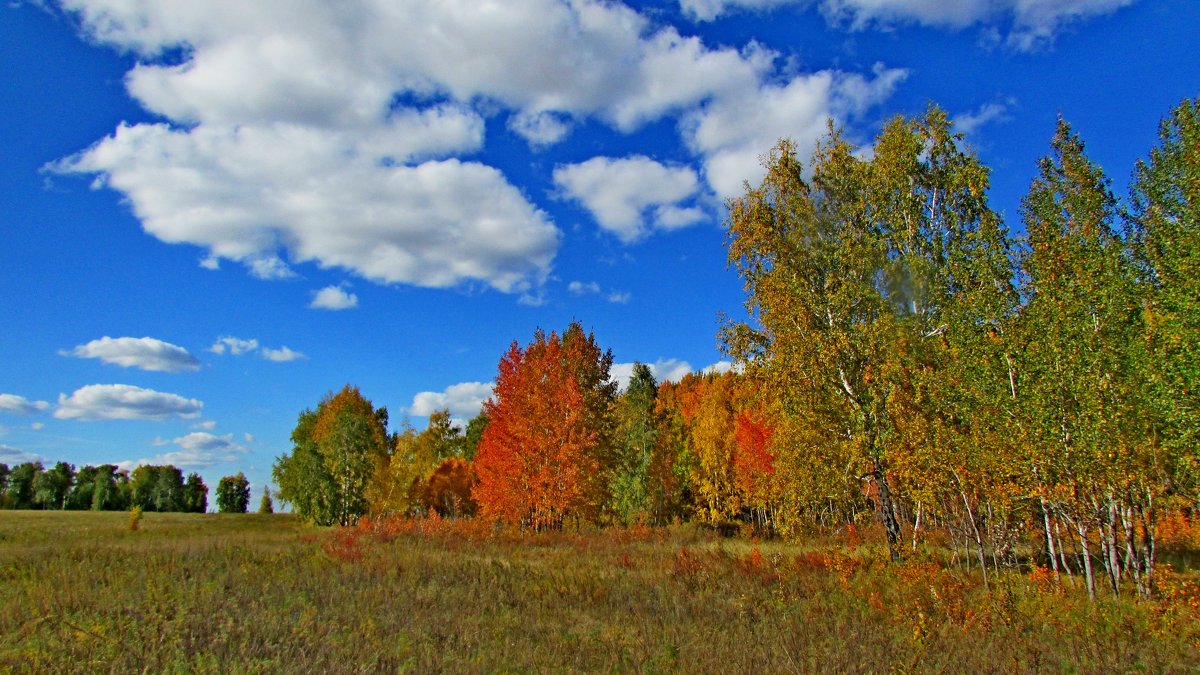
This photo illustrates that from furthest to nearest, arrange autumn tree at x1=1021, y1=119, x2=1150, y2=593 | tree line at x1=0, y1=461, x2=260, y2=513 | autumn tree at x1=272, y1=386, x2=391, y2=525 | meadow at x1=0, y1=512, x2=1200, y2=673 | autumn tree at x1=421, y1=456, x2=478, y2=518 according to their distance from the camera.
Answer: tree line at x1=0, y1=461, x2=260, y2=513
autumn tree at x1=421, y1=456, x2=478, y2=518
autumn tree at x1=272, y1=386, x2=391, y2=525
autumn tree at x1=1021, y1=119, x2=1150, y2=593
meadow at x1=0, y1=512, x2=1200, y2=673

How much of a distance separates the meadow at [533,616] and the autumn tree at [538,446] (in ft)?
43.9

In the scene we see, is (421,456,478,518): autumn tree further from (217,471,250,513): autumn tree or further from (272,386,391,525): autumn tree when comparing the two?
(217,471,250,513): autumn tree

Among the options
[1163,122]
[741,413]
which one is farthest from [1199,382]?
[741,413]

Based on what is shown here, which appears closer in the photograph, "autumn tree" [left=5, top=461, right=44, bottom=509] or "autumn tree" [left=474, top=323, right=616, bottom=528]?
"autumn tree" [left=474, top=323, right=616, bottom=528]

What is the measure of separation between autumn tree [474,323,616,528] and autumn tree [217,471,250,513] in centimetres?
8631

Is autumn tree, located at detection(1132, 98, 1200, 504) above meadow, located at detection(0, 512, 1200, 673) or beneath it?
above

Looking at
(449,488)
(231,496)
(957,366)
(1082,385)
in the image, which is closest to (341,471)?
(449,488)

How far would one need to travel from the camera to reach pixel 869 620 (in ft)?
35.0

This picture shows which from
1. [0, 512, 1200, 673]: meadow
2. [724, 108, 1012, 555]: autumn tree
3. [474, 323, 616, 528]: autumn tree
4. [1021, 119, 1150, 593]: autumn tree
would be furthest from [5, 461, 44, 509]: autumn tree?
[1021, 119, 1150, 593]: autumn tree

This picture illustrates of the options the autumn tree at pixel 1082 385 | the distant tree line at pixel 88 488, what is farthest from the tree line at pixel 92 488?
the autumn tree at pixel 1082 385

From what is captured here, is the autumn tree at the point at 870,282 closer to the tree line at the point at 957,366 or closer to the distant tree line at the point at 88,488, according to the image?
the tree line at the point at 957,366

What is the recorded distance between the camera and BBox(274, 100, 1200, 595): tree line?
13477mm

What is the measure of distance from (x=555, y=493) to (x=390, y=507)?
22.2 meters

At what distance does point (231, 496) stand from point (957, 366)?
110m
